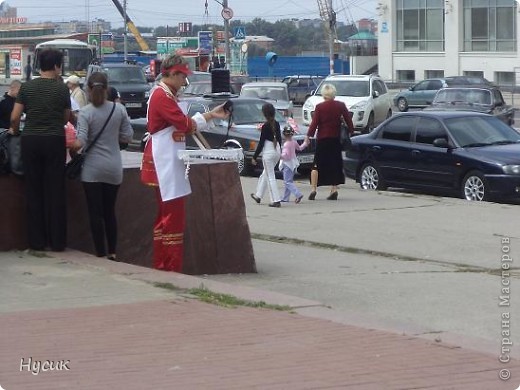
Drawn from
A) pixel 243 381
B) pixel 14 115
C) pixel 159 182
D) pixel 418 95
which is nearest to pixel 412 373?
pixel 243 381

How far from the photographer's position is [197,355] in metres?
6.18

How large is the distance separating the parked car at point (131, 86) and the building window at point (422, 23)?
88.7 ft

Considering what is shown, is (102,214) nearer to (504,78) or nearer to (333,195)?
(333,195)

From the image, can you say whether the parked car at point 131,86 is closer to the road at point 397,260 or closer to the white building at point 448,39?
the white building at point 448,39

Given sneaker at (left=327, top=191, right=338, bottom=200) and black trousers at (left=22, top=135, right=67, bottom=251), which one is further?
sneaker at (left=327, top=191, right=338, bottom=200)

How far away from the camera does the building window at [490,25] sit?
198 feet

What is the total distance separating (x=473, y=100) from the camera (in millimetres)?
30062

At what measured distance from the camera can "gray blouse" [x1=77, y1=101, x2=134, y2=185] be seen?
9219 millimetres

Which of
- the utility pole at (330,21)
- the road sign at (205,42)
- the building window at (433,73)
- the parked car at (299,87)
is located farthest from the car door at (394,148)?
the road sign at (205,42)

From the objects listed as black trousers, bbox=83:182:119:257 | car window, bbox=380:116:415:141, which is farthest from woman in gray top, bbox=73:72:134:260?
car window, bbox=380:116:415:141

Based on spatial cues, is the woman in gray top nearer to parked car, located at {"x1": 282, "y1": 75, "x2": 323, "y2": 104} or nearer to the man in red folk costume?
the man in red folk costume

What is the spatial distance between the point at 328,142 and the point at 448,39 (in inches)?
1941

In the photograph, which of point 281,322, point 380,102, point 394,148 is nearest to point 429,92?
point 380,102

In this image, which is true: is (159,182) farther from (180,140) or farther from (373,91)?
(373,91)
